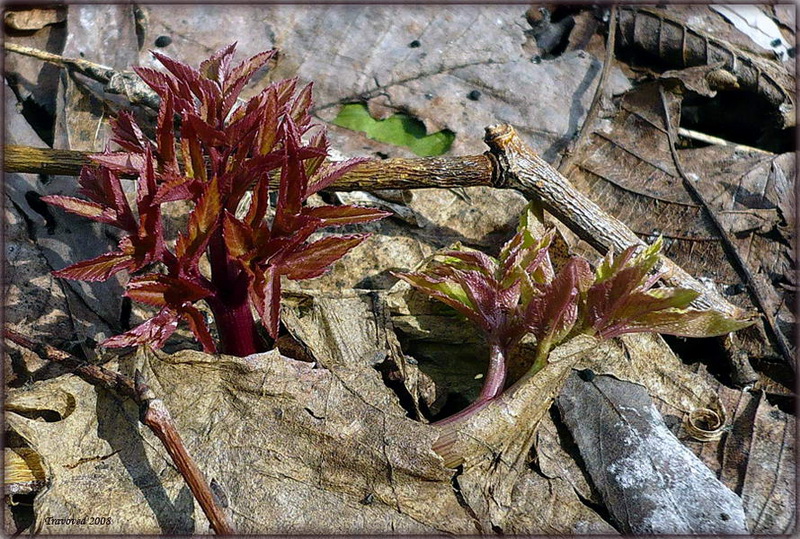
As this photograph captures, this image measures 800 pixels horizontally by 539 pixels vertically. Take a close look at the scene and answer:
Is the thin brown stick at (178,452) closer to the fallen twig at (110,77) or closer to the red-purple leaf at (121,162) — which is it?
the red-purple leaf at (121,162)

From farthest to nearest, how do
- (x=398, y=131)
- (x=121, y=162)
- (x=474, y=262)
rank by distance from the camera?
(x=398, y=131), (x=474, y=262), (x=121, y=162)

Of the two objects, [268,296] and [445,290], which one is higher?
[268,296]

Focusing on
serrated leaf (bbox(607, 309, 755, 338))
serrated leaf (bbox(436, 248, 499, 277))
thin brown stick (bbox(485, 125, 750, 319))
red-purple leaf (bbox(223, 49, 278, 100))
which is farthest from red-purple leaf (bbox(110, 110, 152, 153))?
serrated leaf (bbox(607, 309, 755, 338))


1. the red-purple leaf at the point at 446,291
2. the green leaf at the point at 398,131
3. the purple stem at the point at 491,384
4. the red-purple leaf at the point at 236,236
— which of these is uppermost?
the red-purple leaf at the point at 236,236

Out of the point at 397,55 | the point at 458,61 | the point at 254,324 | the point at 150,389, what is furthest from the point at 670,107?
the point at 150,389

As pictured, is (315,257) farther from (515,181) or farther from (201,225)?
(515,181)

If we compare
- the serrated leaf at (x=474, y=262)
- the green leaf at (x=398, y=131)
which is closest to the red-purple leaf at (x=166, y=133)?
the serrated leaf at (x=474, y=262)

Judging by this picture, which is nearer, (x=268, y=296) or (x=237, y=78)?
(x=268, y=296)

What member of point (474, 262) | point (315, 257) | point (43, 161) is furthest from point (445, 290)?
point (43, 161)
